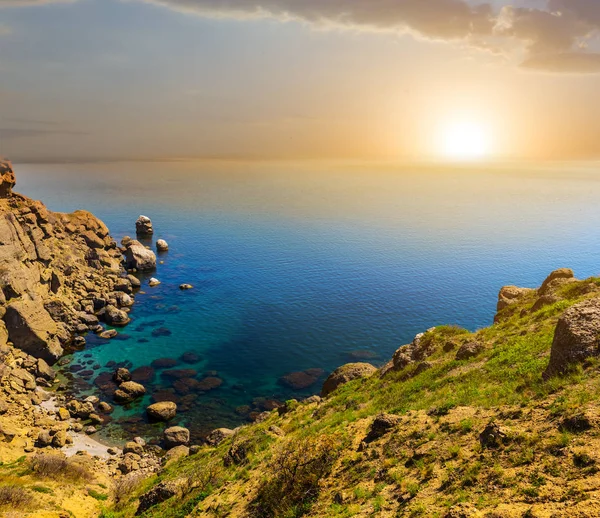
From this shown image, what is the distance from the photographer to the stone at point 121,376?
59.1 meters

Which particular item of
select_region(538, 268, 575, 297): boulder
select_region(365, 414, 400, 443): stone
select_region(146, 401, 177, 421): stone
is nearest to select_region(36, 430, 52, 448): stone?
select_region(146, 401, 177, 421): stone

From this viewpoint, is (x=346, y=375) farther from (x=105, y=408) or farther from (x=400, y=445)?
(x=105, y=408)

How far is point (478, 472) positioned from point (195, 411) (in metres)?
46.1

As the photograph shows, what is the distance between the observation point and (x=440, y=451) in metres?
18.6

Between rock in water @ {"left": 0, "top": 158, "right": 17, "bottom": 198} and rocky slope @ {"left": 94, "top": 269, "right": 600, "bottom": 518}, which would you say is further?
rock in water @ {"left": 0, "top": 158, "right": 17, "bottom": 198}

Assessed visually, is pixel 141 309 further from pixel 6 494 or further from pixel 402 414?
pixel 402 414

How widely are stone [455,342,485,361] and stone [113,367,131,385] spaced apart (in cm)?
4952

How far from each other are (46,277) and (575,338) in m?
85.2

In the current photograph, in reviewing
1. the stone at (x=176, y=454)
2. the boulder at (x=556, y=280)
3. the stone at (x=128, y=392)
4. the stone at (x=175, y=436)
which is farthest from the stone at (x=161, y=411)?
the boulder at (x=556, y=280)

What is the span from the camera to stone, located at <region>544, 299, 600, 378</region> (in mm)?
19453

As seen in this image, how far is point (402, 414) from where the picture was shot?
24156 millimetres

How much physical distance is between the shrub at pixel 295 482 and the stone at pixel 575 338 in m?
12.8

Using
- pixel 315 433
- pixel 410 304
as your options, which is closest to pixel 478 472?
pixel 315 433

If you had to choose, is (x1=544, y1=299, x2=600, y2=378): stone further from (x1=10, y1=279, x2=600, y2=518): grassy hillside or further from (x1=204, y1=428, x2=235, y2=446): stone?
(x1=204, y1=428, x2=235, y2=446): stone
